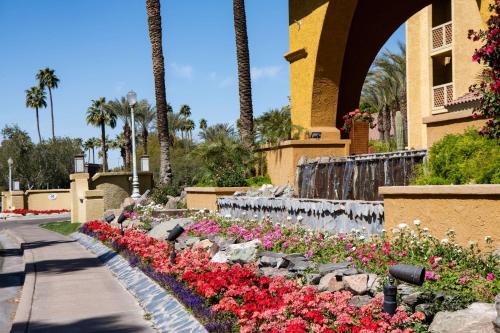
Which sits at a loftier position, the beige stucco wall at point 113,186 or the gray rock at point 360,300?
the beige stucco wall at point 113,186

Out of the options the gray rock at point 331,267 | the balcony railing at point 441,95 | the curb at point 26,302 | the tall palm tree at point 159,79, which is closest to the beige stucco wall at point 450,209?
the gray rock at point 331,267

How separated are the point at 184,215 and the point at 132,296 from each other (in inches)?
410

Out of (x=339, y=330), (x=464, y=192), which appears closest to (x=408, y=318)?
(x=339, y=330)

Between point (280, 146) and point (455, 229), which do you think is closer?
point (455, 229)

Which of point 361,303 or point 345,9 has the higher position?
point 345,9

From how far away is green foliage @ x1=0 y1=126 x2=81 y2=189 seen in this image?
2594 inches

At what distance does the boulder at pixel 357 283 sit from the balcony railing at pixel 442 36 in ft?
77.1

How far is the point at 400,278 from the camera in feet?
19.3

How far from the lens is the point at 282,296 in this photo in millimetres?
7301

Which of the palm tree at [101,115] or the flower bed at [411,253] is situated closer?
the flower bed at [411,253]

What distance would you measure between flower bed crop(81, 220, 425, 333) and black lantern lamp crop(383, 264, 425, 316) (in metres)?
0.10

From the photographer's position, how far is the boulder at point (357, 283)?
24.3 feet

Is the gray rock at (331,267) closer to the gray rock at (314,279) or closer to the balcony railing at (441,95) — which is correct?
the gray rock at (314,279)

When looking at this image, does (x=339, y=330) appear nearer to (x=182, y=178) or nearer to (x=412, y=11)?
(x=412, y=11)
